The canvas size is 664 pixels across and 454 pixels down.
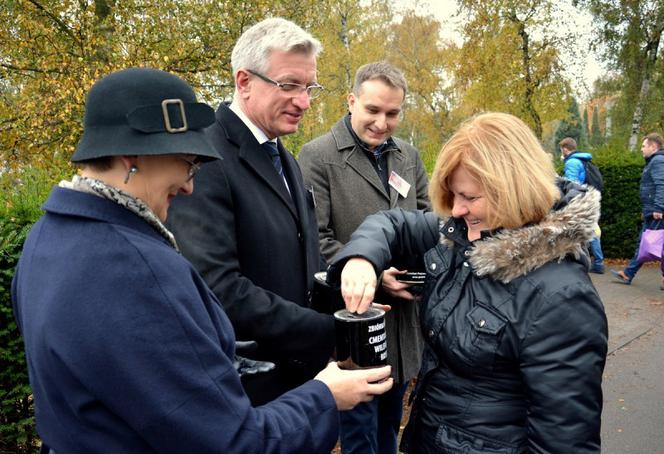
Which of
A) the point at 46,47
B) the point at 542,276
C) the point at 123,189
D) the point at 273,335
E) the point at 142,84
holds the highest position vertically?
the point at 46,47

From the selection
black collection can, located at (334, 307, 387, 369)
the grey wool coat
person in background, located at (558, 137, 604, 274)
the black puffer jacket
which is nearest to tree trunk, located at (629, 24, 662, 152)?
person in background, located at (558, 137, 604, 274)

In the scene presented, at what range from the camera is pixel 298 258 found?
87.7 inches

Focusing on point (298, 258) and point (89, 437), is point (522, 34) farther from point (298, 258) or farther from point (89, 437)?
point (89, 437)

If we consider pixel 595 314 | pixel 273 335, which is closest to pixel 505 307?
pixel 595 314

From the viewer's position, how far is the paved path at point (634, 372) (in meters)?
4.25

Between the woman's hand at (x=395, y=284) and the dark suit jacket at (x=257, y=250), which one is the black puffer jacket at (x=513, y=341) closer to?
the dark suit jacket at (x=257, y=250)

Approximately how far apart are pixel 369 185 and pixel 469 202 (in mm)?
1277

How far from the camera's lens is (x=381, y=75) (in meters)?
3.08

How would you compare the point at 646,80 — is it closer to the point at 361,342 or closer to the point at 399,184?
the point at 399,184

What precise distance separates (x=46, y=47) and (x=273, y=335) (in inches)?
337

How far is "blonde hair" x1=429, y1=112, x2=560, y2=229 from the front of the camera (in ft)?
5.85

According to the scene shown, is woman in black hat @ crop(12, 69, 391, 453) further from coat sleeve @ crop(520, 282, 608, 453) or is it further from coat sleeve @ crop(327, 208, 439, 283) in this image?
coat sleeve @ crop(327, 208, 439, 283)

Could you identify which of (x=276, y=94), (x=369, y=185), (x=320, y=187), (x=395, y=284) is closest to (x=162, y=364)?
(x=276, y=94)

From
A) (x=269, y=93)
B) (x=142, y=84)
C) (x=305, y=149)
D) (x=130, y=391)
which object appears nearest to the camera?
(x=130, y=391)
